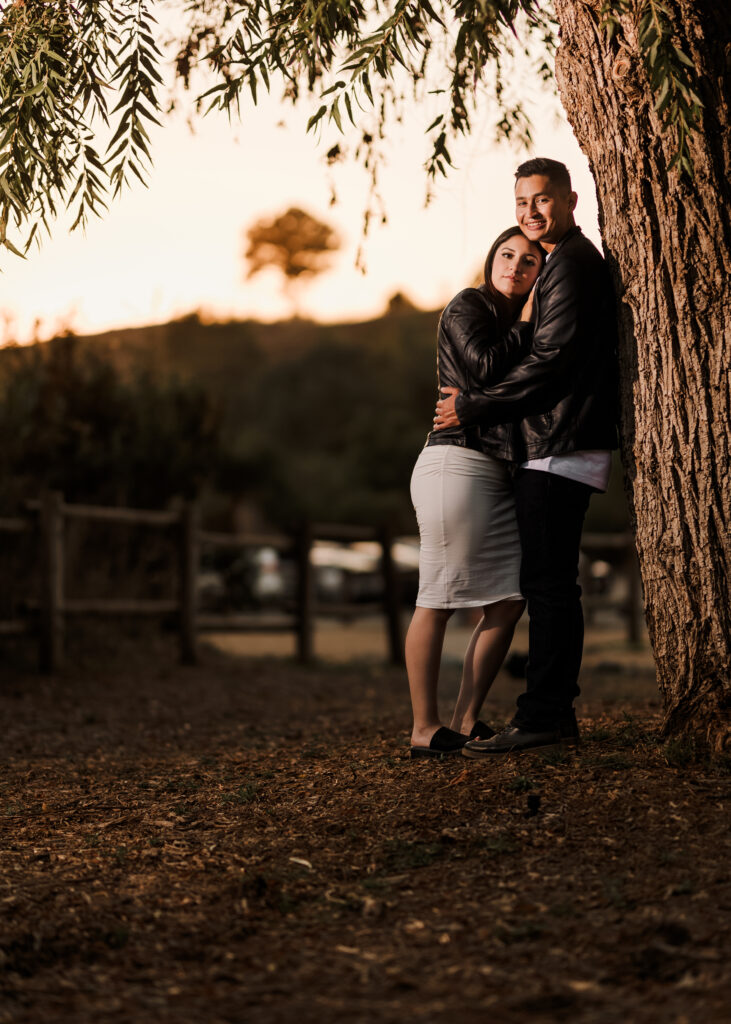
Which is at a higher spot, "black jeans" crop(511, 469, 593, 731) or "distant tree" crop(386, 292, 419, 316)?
"distant tree" crop(386, 292, 419, 316)

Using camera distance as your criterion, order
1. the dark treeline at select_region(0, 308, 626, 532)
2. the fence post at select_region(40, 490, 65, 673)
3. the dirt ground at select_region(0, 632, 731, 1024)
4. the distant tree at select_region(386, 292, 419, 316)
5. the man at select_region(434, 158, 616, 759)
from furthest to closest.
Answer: the distant tree at select_region(386, 292, 419, 316), the dark treeline at select_region(0, 308, 626, 532), the fence post at select_region(40, 490, 65, 673), the man at select_region(434, 158, 616, 759), the dirt ground at select_region(0, 632, 731, 1024)

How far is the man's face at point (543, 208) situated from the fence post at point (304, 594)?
830 cm

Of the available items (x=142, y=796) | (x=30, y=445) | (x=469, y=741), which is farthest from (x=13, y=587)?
(x=469, y=741)

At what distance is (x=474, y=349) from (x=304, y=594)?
27.1 ft

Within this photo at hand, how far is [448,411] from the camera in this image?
4117mm

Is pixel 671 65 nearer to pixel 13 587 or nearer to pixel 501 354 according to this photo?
pixel 501 354

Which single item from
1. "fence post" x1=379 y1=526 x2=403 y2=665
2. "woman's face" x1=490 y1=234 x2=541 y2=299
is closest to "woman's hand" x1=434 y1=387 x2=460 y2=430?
"woman's face" x1=490 y1=234 x2=541 y2=299

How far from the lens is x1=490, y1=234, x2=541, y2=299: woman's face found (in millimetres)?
4168

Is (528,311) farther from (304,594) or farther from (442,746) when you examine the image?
(304,594)

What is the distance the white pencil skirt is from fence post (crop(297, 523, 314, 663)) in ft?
26.1

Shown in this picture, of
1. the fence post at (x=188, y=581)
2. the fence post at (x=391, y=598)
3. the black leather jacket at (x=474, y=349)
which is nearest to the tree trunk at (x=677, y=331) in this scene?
the black leather jacket at (x=474, y=349)

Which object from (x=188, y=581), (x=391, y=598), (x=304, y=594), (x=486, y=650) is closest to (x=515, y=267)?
(x=486, y=650)

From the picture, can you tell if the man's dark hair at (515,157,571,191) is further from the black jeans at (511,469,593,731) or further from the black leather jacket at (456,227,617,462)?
the black jeans at (511,469,593,731)

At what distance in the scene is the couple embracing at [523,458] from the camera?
394cm
